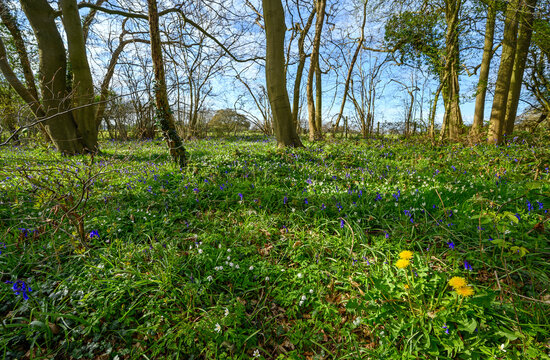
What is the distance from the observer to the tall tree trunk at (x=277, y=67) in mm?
5457

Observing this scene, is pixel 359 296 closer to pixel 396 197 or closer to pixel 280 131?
pixel 396 197

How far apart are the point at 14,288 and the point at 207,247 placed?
1.63 meters

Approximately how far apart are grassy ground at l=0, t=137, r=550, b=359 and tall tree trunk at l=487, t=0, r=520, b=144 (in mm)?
4059

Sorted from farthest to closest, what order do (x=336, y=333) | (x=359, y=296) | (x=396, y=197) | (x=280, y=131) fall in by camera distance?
(x=280, y=131) → (x=396, y=197) → (x=359, y=296) → (x=336, y=333)

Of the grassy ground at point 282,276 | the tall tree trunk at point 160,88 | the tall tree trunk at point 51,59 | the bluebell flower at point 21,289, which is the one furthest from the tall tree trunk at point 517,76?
the tall tree trunk at point 51,59

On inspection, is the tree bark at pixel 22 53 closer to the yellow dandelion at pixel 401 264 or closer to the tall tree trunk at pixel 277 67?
the tall tree trunk at pixel 277 67

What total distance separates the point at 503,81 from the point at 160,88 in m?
9.08

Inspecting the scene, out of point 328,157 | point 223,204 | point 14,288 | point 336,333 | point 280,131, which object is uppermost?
point 280,131

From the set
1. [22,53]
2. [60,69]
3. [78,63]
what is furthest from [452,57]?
[22,53]

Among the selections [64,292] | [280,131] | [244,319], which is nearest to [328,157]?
[280,131]

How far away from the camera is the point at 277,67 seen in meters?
5.65

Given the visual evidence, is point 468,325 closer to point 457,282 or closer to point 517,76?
point 457,282

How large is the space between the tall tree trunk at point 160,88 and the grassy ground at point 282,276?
5.69 ft

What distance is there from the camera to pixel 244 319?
1.70 meters
